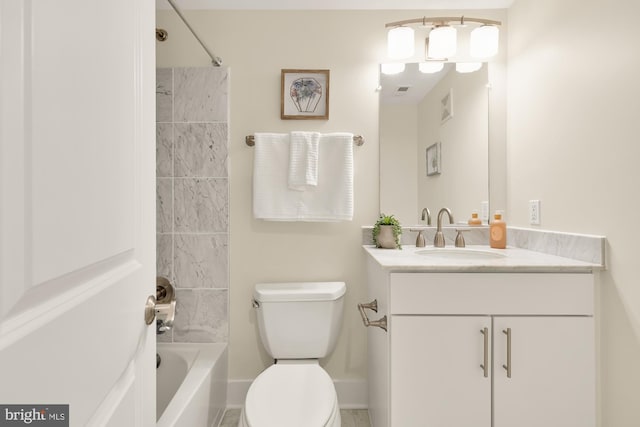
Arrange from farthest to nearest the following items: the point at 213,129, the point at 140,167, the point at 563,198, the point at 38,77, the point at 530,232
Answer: the point at 213,129 < the point at 530,232 < the point at 563,198 < the point at 140,167 < the point at 38,77

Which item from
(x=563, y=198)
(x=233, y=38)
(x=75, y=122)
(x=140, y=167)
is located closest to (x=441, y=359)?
(x=563, y=198)

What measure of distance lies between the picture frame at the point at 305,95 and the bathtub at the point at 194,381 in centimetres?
130

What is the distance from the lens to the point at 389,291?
4.33 feet

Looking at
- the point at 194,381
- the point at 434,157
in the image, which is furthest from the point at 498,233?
the point at 194,381

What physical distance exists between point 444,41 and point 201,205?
5.05 ft

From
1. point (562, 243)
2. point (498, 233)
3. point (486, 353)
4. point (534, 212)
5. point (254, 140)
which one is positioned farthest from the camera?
point (254, 140)

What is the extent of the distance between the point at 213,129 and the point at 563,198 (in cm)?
168

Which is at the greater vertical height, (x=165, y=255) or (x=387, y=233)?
(x=387, y=233)

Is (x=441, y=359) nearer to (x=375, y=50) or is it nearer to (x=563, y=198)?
(x=563, y=198)

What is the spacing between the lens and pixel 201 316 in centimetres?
200

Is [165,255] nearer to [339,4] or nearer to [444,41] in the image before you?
[339,4]

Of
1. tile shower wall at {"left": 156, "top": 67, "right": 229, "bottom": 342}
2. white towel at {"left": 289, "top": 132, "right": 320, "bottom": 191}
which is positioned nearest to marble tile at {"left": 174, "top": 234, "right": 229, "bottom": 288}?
tile shower wall at {"left": 156, "top": 67, "right": 229, "bottom": 342}

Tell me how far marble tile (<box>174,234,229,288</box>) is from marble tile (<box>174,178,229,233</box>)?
54 millimetres

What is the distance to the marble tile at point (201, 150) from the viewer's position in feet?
6.54
